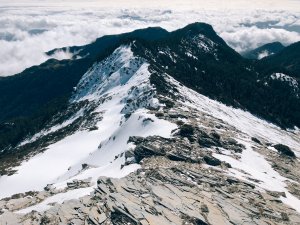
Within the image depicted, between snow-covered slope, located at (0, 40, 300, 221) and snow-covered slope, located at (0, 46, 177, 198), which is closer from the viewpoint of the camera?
snow-covered slope, located at (0, 40, 300, 221)

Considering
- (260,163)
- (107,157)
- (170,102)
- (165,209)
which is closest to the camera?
(165,209)

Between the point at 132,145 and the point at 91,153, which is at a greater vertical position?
the point at 132,145

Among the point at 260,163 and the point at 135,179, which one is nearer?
the point at 135,179

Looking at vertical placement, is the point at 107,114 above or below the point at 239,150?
below

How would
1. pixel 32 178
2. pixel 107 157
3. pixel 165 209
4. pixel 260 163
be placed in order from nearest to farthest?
pixel 165 209, pixel 260 163, pixel 107 157, pixel 32 178

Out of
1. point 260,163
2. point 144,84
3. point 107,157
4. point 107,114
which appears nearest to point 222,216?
point 260,163

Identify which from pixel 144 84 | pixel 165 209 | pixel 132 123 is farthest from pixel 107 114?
pixel 165 209

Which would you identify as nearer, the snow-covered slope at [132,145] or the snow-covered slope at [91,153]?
the snow-covered slope at [132,145]

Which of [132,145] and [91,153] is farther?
[91,153]

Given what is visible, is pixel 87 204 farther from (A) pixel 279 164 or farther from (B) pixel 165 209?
(A) pixel 279 164

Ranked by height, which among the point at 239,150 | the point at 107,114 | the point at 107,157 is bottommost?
the point at 107,114
